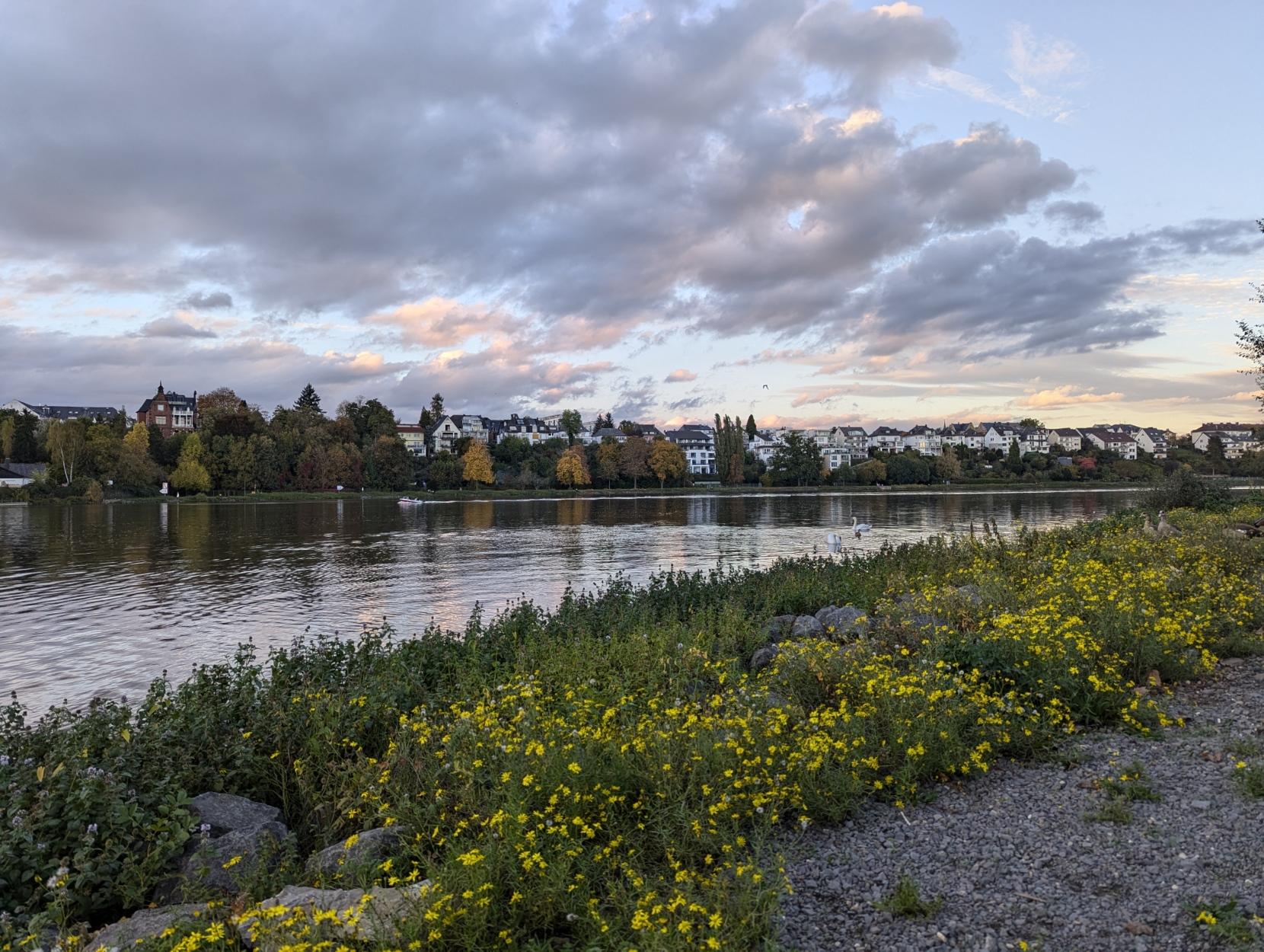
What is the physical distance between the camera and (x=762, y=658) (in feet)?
37.8

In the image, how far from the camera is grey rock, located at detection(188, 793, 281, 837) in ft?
21.8

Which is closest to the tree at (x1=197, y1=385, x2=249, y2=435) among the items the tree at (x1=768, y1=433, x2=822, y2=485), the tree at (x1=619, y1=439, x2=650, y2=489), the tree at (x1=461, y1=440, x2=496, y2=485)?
the tree at (x1=461, y1=440, x2=496, y2=485)

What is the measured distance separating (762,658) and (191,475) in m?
101

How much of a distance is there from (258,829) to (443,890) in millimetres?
2985

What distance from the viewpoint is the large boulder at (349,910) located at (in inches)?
163

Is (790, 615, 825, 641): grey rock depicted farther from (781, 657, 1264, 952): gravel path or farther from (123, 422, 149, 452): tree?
(123, 422, 149, 452): tree

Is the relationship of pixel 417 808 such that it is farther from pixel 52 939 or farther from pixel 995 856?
pixel 995 856

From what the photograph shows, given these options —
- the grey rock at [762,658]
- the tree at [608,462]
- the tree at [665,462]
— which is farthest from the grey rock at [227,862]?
the tree at [665,462]

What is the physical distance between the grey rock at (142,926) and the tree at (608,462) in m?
122

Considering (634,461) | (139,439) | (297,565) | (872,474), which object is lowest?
(297,565)

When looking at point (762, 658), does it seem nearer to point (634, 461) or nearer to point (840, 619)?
point (840, 619)

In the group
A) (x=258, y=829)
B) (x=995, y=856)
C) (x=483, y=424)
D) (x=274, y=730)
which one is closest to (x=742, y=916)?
(x=995, y=856)

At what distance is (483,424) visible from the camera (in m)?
189

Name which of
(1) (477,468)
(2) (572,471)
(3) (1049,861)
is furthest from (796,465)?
(3) (1049,861)
